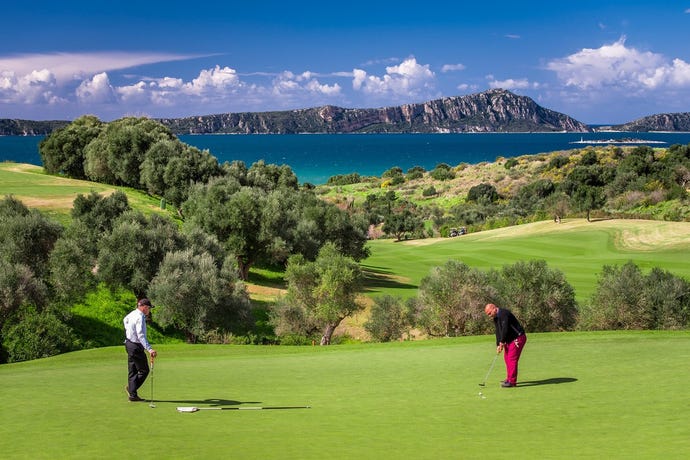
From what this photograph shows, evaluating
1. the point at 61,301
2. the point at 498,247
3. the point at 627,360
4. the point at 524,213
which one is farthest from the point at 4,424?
the point at 524,213

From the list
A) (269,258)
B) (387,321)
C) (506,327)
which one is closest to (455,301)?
(387,321)

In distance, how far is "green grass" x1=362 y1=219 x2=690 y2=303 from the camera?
50.7m

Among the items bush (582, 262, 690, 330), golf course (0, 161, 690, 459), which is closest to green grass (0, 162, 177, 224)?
golf course (0, 161, 690, 459)

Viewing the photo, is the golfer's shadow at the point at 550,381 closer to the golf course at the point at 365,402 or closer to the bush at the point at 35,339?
the golf course at the point at 365,402

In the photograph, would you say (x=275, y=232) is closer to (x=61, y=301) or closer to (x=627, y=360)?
(x=61, y=301)

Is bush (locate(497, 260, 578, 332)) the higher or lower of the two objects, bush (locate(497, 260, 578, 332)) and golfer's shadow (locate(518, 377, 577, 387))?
the lower

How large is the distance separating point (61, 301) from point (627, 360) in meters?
27.3

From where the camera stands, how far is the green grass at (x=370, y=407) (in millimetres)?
8828

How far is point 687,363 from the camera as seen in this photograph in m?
15.0

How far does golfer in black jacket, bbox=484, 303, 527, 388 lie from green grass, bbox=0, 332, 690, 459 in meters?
0.45

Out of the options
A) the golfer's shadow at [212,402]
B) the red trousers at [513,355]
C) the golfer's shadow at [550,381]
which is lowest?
the golfer's shadow at [550,381]

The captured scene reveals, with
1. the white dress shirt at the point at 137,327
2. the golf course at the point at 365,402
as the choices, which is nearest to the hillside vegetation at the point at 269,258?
the golf course at the point at 365,402

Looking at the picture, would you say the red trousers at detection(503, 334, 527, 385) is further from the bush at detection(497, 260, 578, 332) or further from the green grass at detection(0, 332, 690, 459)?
the bush at detection(497, 260, 578, 332)

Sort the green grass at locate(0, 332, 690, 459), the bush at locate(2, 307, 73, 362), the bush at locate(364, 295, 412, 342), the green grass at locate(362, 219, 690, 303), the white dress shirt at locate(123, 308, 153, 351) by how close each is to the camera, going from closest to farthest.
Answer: the green grass at locate(0, 332, 690, 459)
the white dress shirt at locate(123, 308, 153, 351)
the bush at locate(2, 307, 73, 362)
the bush at locate(364, 295, 412, 342)
the green grass at locate(362, 219, 690, 303)
